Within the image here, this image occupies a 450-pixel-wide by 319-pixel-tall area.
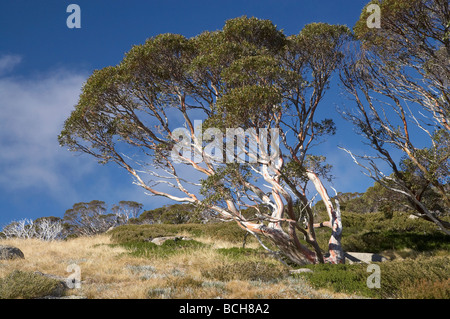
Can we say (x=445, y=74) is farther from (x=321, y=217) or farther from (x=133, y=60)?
(x=321, y=217)

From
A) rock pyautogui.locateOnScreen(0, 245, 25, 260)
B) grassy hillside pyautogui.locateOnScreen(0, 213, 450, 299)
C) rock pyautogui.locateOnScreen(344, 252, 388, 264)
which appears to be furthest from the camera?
rock pyautogui.locateOnScreen(344, 252, 388, 264)

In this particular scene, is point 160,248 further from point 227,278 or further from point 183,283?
point 183,283

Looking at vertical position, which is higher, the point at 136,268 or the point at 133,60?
the point at 133,60

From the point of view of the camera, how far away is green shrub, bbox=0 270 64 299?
7.53 meters

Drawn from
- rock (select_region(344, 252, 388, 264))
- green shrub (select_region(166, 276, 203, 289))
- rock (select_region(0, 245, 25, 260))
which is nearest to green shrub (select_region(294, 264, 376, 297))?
green shrub (select_region(166, 276, 203, 289))

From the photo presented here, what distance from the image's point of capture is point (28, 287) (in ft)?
25.2

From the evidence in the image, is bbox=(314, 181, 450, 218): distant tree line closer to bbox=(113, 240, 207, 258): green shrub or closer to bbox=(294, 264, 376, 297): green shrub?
bbox=(294, 264, 376, 297): green shrub

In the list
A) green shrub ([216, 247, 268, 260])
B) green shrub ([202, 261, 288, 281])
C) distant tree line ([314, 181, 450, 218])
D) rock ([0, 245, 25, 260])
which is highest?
distant tree line ([314, 181, 450, 218])

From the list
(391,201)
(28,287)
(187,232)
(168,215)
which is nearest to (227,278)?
(28,287)

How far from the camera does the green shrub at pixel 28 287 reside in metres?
7.53

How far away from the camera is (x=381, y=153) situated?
17.2 metres

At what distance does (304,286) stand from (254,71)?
9.10 m

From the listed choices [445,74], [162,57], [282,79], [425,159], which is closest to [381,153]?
[425,159]

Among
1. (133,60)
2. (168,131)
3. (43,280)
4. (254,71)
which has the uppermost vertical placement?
(133,60)
